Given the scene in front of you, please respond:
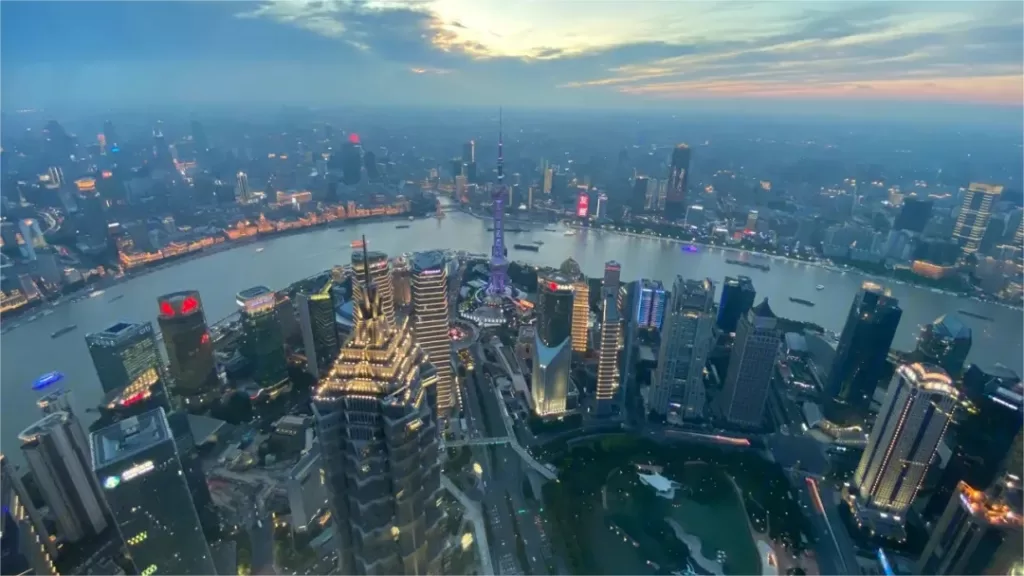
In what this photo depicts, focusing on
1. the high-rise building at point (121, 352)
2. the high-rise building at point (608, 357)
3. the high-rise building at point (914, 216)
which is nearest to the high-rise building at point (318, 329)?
the high-rise building at point (121, 352)

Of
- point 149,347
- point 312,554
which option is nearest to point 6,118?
point 149,347

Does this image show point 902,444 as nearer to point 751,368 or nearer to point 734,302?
point 751,368

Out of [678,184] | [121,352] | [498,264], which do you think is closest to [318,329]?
[121,352]

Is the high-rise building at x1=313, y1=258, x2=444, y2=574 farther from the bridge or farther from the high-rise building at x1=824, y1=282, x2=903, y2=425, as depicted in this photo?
the high-rise building at x1=824, y1=282, x2=903, y2=425

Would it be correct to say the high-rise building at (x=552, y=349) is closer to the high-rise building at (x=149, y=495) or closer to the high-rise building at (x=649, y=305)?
the high-rise building at (x=649, y=305)

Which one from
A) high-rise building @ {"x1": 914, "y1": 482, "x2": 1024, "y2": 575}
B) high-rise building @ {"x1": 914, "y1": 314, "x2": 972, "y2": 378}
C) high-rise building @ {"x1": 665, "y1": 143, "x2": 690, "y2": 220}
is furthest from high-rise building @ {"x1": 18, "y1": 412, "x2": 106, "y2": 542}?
high-rise building @ {"x1": 665, "y1": 143, "x2": 690, "y2": 220}

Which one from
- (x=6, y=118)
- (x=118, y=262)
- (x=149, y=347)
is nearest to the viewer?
(x=149, y=347)

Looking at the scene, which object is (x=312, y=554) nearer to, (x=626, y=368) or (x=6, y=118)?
(x=626, y=368)
